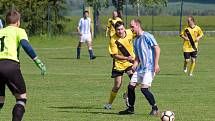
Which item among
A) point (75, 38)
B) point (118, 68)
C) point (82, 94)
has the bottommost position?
point (75, 38)

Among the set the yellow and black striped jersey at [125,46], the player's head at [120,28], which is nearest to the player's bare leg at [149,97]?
the yellow and black striped jersey at [125,46]

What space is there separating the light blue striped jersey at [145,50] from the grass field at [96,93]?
36.6 inches

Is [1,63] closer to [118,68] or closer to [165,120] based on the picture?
[165,120]

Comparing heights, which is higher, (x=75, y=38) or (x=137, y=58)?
(x=137, y=58)

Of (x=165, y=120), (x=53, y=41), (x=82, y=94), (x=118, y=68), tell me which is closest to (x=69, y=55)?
(x=53, y=41)

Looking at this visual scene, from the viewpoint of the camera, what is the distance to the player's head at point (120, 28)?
14.3m

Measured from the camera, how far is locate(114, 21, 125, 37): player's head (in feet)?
46.9

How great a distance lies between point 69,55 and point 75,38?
1724cm

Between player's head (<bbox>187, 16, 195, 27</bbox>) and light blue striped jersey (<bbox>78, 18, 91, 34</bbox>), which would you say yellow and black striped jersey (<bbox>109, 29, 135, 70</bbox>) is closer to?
player's head (<bbox>187, 16, 195, 27</bbox>)

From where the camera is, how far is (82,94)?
17438mm

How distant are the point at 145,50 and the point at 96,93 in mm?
4151

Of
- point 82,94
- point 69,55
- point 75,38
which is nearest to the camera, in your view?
point 82,94

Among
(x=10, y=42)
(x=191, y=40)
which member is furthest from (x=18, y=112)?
(x=191, y=40)

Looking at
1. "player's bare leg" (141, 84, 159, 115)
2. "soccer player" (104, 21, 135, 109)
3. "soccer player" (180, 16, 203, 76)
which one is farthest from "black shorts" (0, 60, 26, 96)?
"soccer player" (180, 16, 203, 76)
